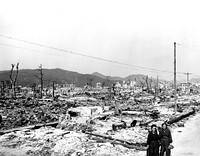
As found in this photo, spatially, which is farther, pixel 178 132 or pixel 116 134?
pixel 178 132

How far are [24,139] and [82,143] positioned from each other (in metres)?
3.82

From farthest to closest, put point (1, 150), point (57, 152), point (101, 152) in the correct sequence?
point (1, 150), point (57, 152), point (101, 152)

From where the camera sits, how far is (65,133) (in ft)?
41.5

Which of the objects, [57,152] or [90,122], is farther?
[90,122]

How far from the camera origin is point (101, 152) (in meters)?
9.66

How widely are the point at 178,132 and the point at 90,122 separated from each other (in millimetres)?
6395

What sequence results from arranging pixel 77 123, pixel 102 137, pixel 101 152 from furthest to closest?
1. pixel 77 123
2. pixel 102 137
3. pixel 101 152

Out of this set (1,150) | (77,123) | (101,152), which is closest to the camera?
(101,152)

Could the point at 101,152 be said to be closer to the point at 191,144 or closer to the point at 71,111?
the point at 191,144

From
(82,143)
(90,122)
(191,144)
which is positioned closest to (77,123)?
(90,122)

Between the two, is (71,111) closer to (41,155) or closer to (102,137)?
(102,137)

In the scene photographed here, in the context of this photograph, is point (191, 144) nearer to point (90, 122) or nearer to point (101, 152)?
point (101, 152)

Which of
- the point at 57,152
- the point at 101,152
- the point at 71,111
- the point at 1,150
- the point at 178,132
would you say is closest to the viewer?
the point at 101,152

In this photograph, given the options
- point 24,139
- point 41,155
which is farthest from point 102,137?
point 24,139
